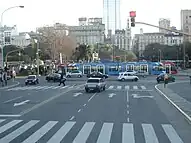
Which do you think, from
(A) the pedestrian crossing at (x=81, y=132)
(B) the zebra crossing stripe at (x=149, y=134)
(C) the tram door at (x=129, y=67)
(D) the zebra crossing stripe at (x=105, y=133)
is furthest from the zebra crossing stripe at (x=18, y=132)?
(C) the tram door at (x=129, y=67)

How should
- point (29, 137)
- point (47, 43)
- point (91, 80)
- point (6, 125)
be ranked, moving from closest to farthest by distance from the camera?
point (29, 137)
point (6, 125)
point (91, 80)
point (47, 43)

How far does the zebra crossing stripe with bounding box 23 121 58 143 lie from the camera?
1409 cm

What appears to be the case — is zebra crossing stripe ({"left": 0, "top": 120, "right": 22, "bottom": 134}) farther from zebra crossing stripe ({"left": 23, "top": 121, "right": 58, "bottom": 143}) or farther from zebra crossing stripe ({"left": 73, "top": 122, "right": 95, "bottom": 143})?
zebra crossing stripe ({"left": 73, "top": 122, "right": 95, "bottom": 143})

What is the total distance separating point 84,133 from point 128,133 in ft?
5.55

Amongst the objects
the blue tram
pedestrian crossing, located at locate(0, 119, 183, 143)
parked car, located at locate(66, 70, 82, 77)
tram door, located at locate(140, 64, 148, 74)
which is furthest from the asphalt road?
the blue tram

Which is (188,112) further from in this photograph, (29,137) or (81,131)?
(29,137)

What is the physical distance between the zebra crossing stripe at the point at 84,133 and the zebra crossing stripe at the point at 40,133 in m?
1.37

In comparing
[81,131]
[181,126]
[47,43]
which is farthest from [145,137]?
[47,43]

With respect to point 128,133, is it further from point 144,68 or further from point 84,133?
point 144,68

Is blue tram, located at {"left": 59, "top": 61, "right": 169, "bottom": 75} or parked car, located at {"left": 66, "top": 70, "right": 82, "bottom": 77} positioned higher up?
blue tram, located at {"left": 59, "top": 61, "right": 169, "bottom": 75}

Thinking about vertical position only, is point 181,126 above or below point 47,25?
below

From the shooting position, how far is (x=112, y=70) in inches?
3521

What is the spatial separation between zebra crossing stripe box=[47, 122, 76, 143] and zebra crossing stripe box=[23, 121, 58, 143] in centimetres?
51

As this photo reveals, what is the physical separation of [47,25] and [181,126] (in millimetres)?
90670
